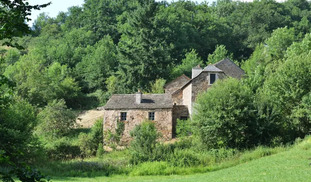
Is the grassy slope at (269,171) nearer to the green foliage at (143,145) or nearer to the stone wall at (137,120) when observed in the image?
the green foliage at (143,145)

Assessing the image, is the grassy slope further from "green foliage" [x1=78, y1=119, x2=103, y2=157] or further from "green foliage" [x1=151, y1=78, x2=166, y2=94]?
"green foliage" [x1=151, y1=78, x2=166, y2=94]

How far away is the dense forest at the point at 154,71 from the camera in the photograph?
32.4 m

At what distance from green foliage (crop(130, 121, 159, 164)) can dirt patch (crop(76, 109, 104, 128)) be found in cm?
1295

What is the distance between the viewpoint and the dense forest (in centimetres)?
3238

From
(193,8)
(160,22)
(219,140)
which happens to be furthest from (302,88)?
(193,8)

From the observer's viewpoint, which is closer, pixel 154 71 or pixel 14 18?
pixel 14 18

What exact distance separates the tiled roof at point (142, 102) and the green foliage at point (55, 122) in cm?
535

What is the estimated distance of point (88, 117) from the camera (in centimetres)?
4850

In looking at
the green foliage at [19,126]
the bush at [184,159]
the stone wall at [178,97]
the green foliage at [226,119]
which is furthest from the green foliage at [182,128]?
the green foliage at [19,126]

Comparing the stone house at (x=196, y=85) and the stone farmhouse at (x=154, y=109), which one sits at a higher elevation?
the stone house at (x=196, y=85)

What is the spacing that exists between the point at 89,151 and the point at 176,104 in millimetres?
12092

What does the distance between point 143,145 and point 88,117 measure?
1852 cm

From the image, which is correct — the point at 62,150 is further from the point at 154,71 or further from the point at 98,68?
the point at 98,68

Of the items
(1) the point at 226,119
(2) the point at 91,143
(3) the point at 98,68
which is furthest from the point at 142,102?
(3) the point at 98,68
